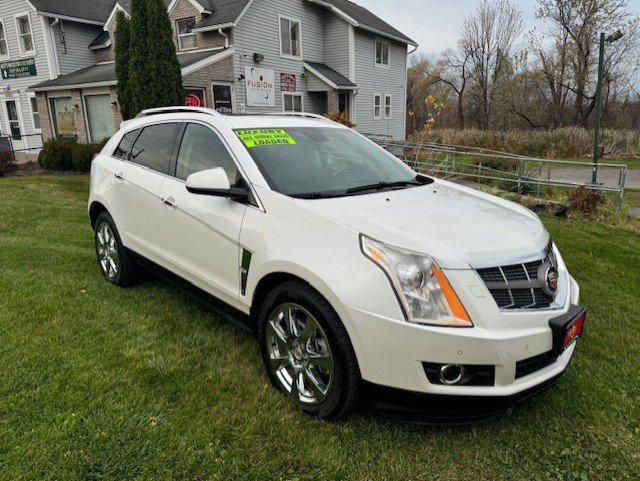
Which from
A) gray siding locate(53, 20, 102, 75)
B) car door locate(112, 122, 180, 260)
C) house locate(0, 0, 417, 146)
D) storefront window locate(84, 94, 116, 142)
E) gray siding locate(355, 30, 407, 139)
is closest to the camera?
car door locate(112, 122, 180, 260)

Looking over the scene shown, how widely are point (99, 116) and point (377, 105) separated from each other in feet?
43.2

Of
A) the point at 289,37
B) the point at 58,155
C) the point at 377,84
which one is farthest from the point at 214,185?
the point at 377,84

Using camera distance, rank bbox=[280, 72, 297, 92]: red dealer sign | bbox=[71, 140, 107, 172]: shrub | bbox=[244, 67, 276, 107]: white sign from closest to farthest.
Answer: bbox=[71, 140, 107, 172]: shrub < bbox=[244, 67, 276, 107]: white sign < bbox=[280, 72, 297, 92]: red dealer sign

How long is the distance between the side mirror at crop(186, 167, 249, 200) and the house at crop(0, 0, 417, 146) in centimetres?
1411

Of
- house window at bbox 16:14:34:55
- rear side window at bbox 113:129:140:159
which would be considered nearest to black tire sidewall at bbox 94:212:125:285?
rear side window at bbox 113:129:140:159

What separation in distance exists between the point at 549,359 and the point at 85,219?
7503mm

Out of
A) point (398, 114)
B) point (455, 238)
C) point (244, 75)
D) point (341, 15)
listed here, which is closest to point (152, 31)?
point (244, 75)

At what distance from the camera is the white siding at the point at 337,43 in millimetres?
21594

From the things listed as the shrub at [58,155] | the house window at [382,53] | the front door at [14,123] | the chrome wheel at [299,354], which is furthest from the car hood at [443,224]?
the front door at [14,123]

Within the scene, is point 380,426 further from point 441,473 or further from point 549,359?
point 549,359

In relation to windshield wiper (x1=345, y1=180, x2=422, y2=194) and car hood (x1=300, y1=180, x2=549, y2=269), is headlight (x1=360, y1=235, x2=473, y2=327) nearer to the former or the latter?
car hood (x1=300, y1=180, x2=549, y2=269)

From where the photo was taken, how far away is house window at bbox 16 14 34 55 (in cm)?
2031

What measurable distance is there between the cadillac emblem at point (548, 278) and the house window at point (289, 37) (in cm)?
1942

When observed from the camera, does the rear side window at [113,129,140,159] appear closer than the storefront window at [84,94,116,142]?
Yes
